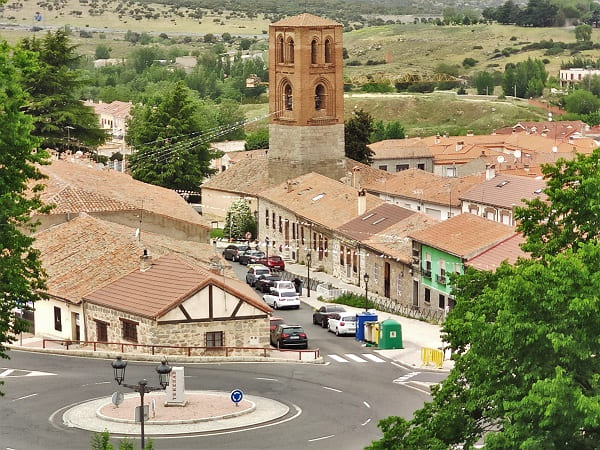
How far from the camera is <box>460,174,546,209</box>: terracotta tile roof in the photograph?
79938 millimetres

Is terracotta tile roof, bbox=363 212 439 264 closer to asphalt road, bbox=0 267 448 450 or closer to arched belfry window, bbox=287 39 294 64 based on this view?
asphalt road, bbox=0 267 448 450

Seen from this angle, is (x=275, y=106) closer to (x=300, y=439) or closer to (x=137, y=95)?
(x=300, y=439)

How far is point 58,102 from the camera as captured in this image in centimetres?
10300

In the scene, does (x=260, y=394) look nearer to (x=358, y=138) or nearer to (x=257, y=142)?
(x=358, y=138)

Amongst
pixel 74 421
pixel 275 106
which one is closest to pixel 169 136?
pixel 275 106

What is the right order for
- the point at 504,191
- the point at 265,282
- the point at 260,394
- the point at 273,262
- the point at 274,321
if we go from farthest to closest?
the point at 504,191 < the point at 273,262 < the point at 265,282 < the point at 274,321 < the point at 260,394

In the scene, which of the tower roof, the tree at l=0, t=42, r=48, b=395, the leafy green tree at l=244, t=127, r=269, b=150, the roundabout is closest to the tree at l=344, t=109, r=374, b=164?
the tower roof

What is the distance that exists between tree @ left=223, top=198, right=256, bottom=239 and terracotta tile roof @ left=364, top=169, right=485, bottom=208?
23.4 ft

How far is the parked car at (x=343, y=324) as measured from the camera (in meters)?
62.5

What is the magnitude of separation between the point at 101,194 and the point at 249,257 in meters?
13.2

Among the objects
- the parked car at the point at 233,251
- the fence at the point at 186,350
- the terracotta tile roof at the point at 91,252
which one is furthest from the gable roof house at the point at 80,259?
the parked car at the point at 233,251

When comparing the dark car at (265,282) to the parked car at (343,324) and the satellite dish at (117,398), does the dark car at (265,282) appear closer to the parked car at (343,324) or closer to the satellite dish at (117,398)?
the parked car at (343,324)

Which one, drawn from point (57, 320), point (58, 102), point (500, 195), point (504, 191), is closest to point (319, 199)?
point (500, 195)

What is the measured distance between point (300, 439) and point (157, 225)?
97.5 feet
